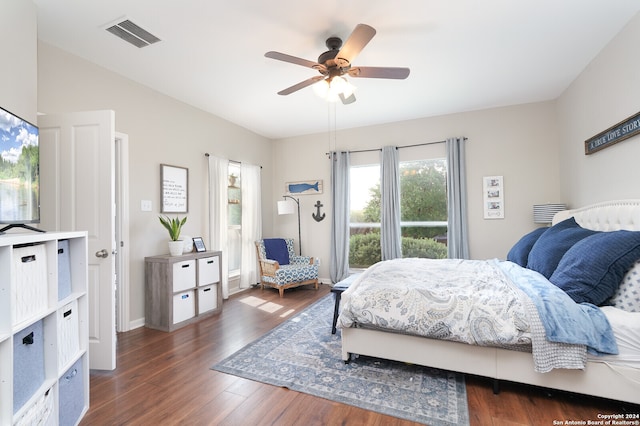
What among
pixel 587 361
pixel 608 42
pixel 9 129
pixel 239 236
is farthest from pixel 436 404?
pixel 239 236

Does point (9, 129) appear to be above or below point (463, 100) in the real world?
below

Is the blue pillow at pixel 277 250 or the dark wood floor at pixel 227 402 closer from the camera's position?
the dark wood floor at pixel 227 402

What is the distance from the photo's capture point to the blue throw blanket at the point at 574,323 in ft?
5.46

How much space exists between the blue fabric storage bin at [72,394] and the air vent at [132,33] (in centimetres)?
244

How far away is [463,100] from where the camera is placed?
4020mm

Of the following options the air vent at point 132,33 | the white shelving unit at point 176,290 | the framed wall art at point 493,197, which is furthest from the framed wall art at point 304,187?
the air vent at point 132,33

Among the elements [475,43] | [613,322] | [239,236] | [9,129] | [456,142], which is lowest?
[613,322]

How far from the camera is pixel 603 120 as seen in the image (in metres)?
2.89

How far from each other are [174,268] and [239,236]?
1.74m

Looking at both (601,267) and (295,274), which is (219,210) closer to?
(295,274)

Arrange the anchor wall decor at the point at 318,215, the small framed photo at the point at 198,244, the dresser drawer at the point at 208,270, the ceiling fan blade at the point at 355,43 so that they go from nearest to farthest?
the ceiling fan blade at the point at 355,43 < the dresser drawer at the point at 208,270 < the small framed photo at the point at 198,244 < the anchor wall decor at the point at 318,215

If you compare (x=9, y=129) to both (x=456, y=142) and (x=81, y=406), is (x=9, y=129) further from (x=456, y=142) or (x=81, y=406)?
(x=456, y=142)

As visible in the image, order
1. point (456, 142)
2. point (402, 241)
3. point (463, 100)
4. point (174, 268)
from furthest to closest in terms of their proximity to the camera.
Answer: point (402, 241)
point (456, 142)
point (463, 100)
point (174, 268)

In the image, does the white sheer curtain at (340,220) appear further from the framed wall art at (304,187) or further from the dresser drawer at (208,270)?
the dresser drawer at (208,270)
